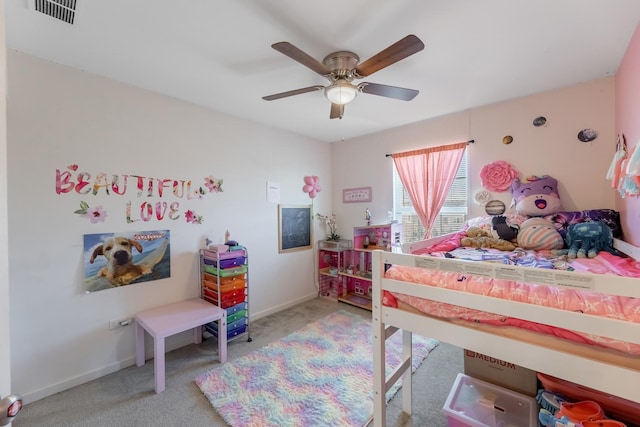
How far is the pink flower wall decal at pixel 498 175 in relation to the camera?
9.00ft

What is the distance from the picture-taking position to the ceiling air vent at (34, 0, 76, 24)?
145cm

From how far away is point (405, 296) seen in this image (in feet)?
4.68

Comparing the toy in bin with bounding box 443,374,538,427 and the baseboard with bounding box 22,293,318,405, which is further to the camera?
the baseboard with bounding box 22,293,318,405

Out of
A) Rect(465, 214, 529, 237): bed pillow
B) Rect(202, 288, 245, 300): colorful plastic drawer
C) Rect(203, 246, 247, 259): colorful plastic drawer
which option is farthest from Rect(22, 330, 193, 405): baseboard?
Rect(465, 214, 529, 237): bed pillow

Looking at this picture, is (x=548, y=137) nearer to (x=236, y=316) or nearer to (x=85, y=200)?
(x=236, y=316)

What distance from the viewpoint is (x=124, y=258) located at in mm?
2342

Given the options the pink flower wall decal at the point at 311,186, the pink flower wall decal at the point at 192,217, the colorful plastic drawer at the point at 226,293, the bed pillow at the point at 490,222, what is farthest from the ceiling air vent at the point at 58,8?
the bed pillow at the point at 490,222

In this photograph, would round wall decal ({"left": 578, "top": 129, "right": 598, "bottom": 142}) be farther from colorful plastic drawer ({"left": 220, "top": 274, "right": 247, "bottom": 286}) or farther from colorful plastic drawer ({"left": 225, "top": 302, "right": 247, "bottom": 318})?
colorful plastic drawer ({"left": 225, "top": 302, "right": 247, "bottom": 318})

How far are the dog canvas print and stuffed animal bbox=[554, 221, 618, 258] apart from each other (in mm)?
3478

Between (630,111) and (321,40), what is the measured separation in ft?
7.46

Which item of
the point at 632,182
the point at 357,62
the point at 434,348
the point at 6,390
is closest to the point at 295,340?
the point at 434,348

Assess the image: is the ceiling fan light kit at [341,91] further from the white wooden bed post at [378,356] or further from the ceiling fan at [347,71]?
the white wooden bed post at [378,356]

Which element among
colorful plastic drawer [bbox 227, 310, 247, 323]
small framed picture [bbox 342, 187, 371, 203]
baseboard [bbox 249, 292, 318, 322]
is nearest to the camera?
colorful plastic drawer [bbox 227, 310, 247, 323]

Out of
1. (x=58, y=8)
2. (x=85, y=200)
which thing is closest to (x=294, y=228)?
(x=85, y=200)
